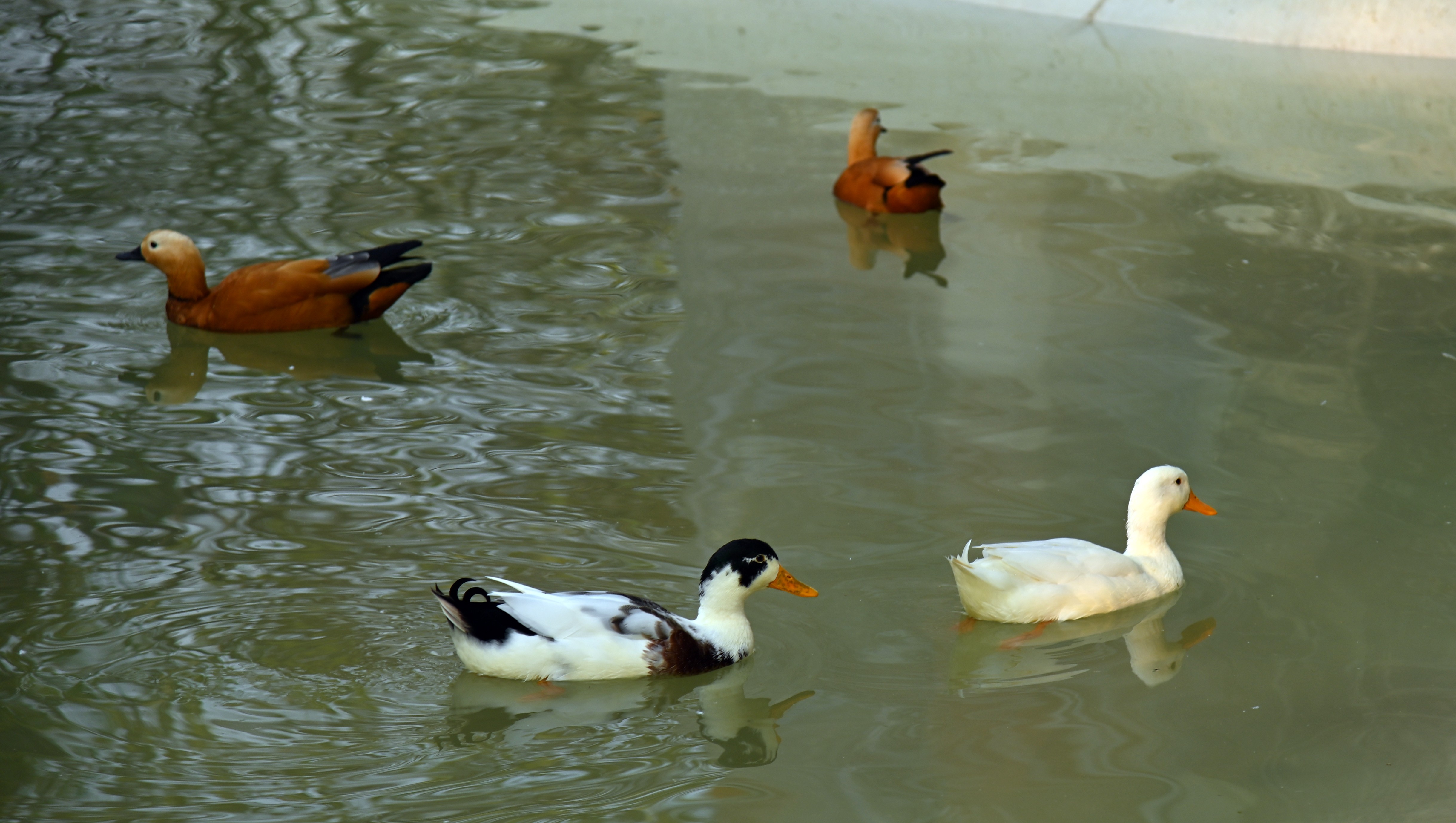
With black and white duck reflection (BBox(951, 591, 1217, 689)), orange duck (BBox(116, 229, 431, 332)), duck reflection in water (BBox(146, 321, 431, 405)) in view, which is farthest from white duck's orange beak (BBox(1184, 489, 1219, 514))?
orange duck (BBox(116, 229, 431, 332))

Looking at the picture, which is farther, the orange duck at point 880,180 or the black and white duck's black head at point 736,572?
the orange duck at point 880,180

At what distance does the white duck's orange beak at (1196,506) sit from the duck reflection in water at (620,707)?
65.3 inches

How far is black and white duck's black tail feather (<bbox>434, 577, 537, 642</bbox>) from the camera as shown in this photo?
4184 millimetres

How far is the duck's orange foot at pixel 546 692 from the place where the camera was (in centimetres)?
430

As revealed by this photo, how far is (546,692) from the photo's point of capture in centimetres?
433

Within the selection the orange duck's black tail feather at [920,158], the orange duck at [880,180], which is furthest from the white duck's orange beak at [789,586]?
the orange duck at [880,180]

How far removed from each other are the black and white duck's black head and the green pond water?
0.86 ft

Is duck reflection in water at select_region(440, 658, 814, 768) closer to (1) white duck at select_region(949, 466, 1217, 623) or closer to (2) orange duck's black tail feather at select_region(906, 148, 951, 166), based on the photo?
(1) white duck at select_region(949, 466, 1217, 623)

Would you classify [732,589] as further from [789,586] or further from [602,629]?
[602,629]

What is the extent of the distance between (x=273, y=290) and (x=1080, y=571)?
14.2 ft

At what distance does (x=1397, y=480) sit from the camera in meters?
5.80

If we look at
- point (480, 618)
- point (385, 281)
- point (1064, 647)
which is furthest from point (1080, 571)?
point (385, 281)

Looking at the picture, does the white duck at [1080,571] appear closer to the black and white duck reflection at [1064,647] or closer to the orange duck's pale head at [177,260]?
the black and white duck reflection at [1064,647]

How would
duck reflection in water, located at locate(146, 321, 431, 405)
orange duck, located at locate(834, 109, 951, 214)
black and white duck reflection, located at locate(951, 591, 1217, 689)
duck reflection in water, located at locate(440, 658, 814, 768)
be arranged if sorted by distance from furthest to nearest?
orange duck, located at locate(834, 109, 951, 214) < duck reflection in water, located at locate(146, 321, 431, 405) < black and white duck reflection, located at locate(951, 591, 1217, 689) < duck reflection in water, located at locate(440, 658, 814, 768)
